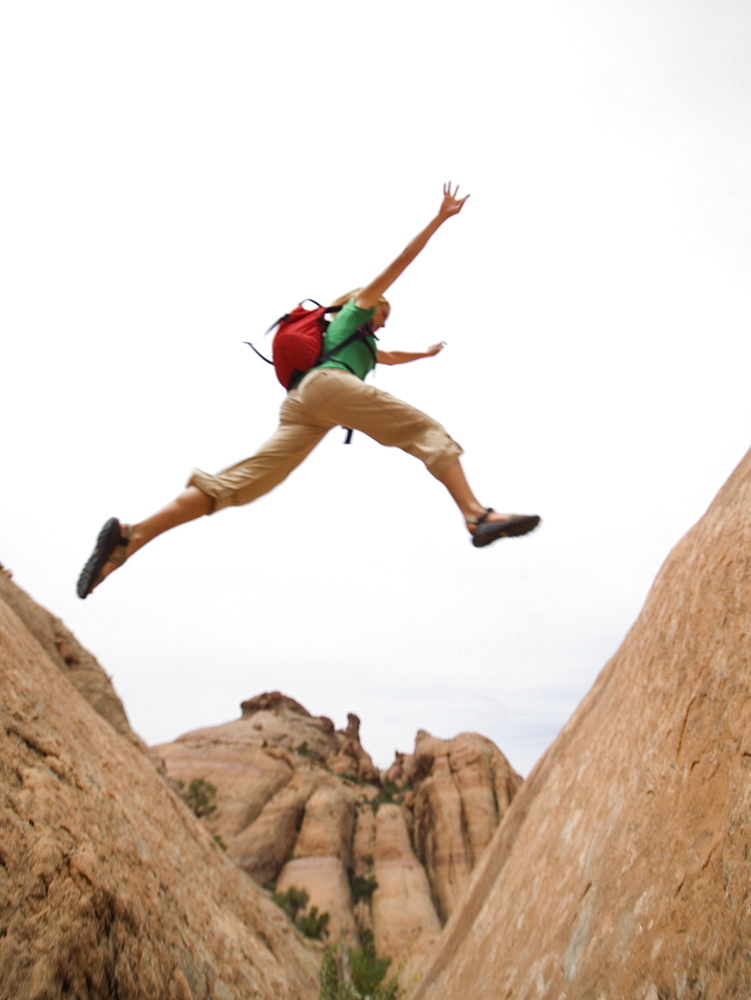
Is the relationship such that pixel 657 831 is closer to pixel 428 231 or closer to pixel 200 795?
pixel 428 231

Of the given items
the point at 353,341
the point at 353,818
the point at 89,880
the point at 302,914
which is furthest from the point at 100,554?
the point at 353,818

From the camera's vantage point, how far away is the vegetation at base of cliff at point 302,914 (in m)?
24.8

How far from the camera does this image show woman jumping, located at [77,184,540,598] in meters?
3.73

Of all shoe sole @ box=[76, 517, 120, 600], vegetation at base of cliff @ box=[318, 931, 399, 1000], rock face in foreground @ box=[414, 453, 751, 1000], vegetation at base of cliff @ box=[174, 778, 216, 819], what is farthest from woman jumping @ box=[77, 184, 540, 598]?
vegetation at base of cliff @ box=[174, 778, 216, 819]

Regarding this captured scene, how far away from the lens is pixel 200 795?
29.7m

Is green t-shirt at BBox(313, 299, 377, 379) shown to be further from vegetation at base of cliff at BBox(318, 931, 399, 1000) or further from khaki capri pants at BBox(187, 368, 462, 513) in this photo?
vegetation at base of cliff at BBox(318, 931, 399, 1000)

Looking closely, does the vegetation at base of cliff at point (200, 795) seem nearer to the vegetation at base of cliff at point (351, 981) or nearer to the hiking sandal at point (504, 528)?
the vegetation at base of cliff at point (351, 981)

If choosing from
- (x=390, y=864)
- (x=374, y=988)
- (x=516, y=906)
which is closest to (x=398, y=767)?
(x=390, y=864)

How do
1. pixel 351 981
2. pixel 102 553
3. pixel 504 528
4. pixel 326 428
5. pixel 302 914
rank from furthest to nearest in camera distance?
1. pixel 302 914
2. pixel 351 981
3. pixel 326 428
4. pixel 102 553
5. pixel 504 528

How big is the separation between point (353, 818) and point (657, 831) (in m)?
35.1

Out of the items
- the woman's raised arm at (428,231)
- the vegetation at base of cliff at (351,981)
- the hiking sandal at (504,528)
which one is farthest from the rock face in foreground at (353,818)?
the woman's raised arm at (428,231)

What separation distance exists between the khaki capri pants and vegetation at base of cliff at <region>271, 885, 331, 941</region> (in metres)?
24.9

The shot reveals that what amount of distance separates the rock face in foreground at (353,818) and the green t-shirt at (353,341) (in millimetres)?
26513

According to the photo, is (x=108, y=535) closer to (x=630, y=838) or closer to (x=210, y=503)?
(x=210, y=503)
